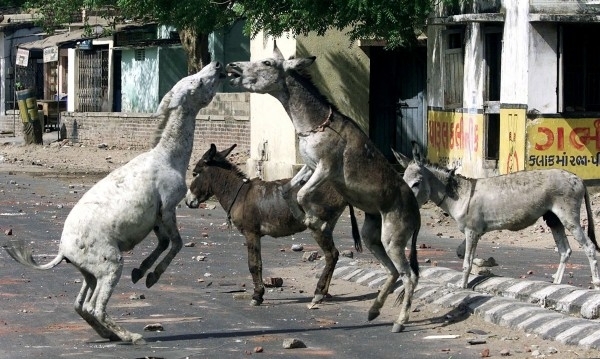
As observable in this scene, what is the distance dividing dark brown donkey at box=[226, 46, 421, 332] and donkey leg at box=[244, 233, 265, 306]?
1327 millimetres

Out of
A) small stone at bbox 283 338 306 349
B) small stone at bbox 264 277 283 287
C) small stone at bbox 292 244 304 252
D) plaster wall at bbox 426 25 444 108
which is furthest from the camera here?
plaster wall at bbox 426 25 444 108

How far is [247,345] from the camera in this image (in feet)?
35.5

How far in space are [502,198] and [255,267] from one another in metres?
2.88

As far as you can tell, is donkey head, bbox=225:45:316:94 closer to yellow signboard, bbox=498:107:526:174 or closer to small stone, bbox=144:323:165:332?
small stone, bbox=144:323:165:332

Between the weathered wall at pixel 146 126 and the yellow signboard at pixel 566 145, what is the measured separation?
867cm

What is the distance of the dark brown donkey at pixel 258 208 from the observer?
13289mm

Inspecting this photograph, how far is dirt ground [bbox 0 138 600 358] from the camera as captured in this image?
1041 centimetres

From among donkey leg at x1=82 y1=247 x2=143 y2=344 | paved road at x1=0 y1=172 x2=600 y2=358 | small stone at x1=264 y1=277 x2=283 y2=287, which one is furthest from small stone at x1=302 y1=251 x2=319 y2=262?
donkey leg at x1=82 y1=247 x2=143 y2=344

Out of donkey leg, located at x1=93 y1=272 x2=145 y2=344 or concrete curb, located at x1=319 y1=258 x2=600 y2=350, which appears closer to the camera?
concrete curb, located at x1=319 y1=258 x2=600 y2=350

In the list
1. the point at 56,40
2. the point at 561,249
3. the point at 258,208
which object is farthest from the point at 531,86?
the point at 56,40

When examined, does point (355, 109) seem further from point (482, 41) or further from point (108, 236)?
point (108, 236)

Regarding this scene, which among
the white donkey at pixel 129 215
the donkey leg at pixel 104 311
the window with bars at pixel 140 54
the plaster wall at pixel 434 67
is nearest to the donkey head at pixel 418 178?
the white donkey at pixel 129 215

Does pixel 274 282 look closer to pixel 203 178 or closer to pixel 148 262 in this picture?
pixel 203 178

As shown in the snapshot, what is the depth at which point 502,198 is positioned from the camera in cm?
1418
